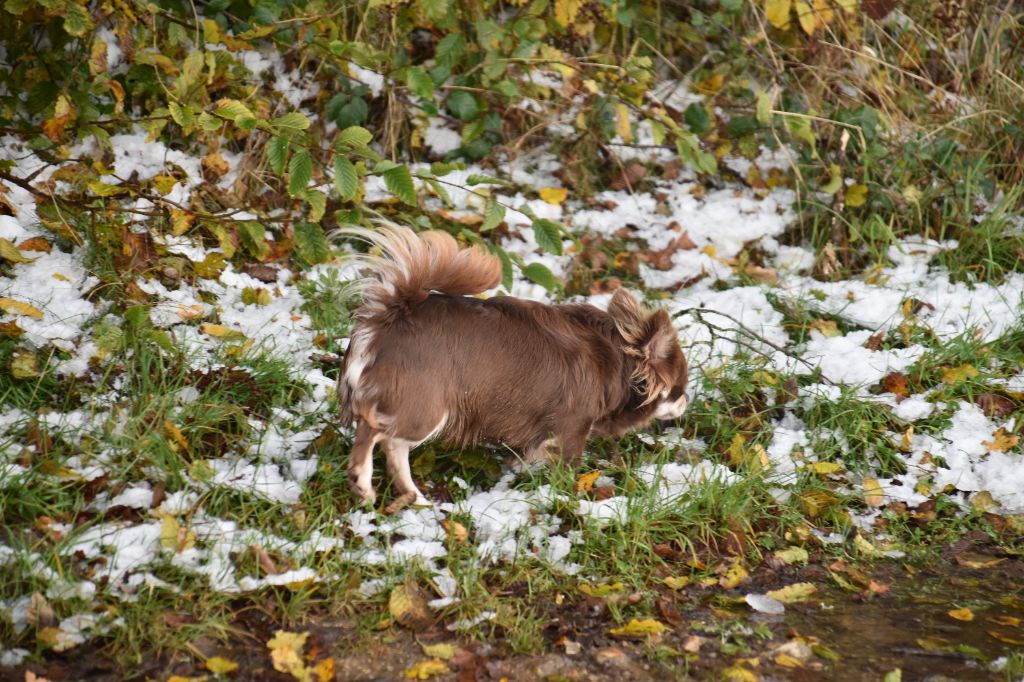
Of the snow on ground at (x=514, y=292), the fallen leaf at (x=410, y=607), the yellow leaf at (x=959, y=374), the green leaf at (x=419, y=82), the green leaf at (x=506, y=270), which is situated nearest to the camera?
the fallen leaf at (x=410, y=607)

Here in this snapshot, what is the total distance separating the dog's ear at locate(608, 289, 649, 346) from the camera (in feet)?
13.5

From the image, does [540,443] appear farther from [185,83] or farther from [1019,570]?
[185,83]

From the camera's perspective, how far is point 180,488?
349cm

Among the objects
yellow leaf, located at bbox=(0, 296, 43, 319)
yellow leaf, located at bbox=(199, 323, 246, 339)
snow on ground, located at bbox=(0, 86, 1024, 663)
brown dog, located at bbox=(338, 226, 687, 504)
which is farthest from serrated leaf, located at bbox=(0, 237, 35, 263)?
brown dog, located at bbox=(338, 226, 687, 504)

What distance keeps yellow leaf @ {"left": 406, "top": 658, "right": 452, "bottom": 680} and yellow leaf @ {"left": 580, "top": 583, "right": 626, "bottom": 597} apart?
0.65 m

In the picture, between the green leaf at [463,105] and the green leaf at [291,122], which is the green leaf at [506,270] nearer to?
the green leaf at [291,122]

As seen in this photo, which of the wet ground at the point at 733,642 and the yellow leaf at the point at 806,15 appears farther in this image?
the yellow leaf at the point at 806,15

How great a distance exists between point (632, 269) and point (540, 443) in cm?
222

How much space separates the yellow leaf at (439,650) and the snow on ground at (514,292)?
0.71ft

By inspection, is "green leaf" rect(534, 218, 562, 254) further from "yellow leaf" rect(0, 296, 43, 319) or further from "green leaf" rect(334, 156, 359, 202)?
"yellow leaf" rect(0, 296, 43, 319)

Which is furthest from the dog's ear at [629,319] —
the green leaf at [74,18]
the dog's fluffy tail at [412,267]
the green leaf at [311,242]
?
the green leaf at [74,18]

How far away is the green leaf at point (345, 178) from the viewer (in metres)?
3.81

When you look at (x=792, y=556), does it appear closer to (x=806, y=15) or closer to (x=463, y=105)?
(x=463, y=105)

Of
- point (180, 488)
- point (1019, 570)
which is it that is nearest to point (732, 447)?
point (1019, 570)
